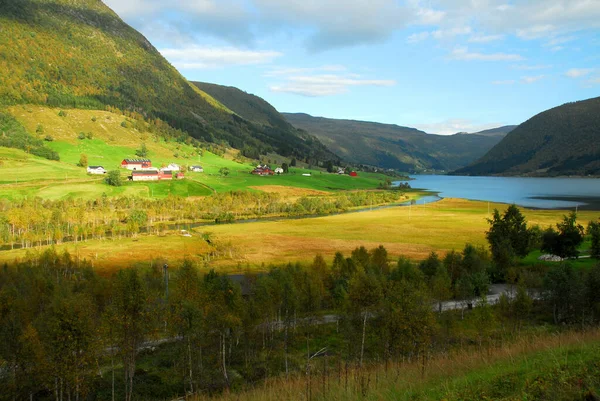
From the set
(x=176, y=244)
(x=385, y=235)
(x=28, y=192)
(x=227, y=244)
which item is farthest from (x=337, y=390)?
(x=28, y=192)

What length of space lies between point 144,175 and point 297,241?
388 feet

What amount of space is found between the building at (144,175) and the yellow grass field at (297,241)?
78190mm

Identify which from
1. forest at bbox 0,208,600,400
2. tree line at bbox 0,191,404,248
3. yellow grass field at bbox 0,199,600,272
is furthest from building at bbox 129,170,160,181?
forest at bbox 0,208,600,400

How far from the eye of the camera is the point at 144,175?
19350cm

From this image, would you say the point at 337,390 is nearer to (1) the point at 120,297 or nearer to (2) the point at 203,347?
(1) the point at 120,297

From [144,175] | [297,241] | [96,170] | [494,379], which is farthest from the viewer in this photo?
[144,175]

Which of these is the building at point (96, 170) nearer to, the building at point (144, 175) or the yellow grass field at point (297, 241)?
the building at point (144, 175)

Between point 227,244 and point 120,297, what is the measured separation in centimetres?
6480

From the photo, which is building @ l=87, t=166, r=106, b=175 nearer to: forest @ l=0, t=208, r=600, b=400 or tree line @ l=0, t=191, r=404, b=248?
tree line @ l=0, t=191, r=404, b=248

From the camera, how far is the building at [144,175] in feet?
629

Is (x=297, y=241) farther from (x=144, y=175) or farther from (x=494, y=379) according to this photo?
(x=144, y=175)

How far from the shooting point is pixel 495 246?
71.8 m

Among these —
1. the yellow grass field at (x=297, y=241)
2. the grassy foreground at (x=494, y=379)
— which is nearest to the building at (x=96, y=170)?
the yellow grass field at (x=297, y=241)

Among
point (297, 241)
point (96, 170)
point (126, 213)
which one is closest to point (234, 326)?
point (297, 241)
